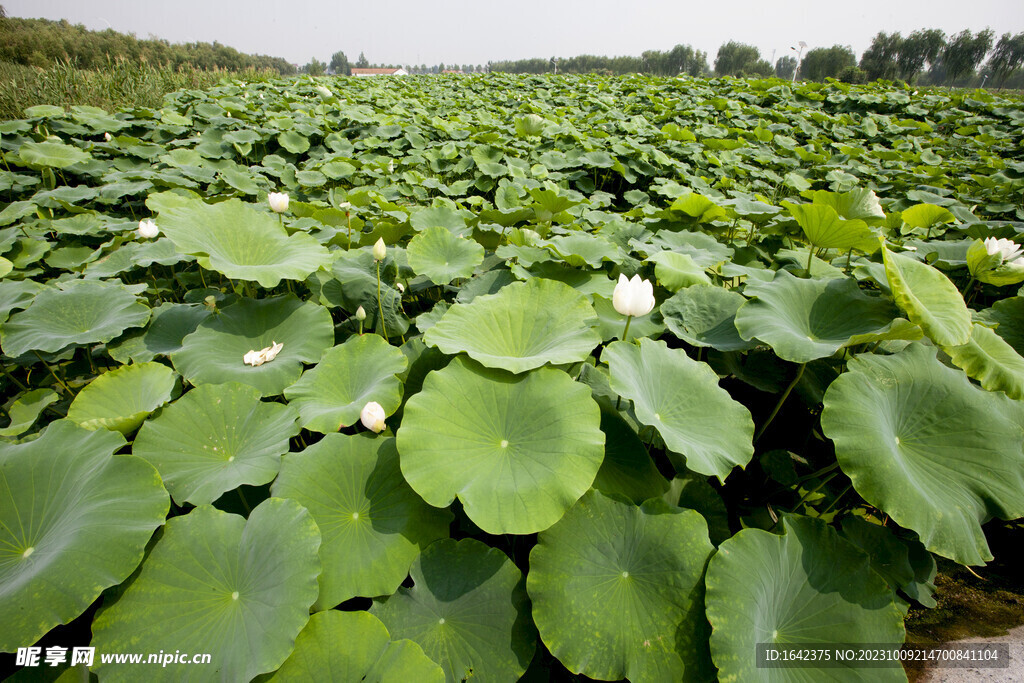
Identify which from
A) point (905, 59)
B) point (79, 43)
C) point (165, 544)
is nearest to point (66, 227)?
point (165, 544)

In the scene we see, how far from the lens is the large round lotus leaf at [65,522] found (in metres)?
0.97

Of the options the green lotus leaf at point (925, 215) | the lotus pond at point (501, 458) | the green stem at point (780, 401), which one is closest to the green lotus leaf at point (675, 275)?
the lotus pond at point (501, 458)

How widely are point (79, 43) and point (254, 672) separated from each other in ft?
82.8

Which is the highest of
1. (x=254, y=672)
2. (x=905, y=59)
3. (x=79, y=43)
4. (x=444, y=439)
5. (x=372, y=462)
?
(x=905, y=59)

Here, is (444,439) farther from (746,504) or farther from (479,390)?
(746,504)

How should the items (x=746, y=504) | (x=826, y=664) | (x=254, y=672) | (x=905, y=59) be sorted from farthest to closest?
(x=905, y=59) → (x=746, y=504) → (x=826, y=664) → (x=254, y=672)

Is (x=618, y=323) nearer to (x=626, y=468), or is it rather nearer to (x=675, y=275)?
(x=675, y=275)

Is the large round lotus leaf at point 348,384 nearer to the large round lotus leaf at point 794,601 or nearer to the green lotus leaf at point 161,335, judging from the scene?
the green lotus leaf at point 161,335

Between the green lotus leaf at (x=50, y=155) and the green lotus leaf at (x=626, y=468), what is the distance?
18.8ft

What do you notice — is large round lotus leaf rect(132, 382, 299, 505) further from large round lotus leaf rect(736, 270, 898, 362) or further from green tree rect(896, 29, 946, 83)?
green tree rect(896, 29, 946, 83)

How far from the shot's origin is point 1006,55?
1881 inches

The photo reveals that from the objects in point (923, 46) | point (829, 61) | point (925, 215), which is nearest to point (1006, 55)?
point (923, 46)

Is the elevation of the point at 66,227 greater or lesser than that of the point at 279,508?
greater

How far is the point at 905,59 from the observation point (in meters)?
40.3
